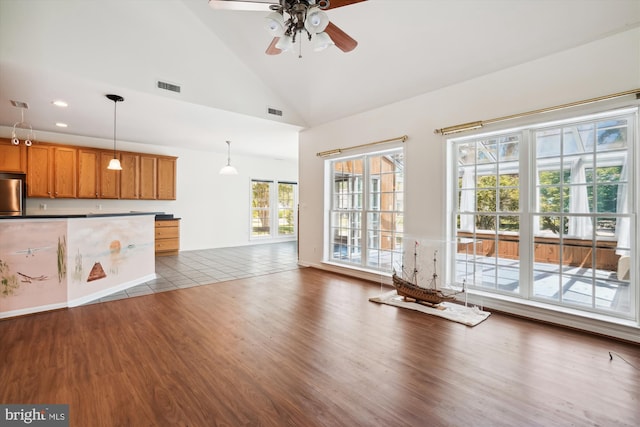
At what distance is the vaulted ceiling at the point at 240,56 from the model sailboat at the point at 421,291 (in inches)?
98.7

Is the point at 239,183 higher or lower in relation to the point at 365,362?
higher

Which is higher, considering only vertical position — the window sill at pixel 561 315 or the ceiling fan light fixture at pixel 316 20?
the ceiling fan light fixture at pixel 316 20

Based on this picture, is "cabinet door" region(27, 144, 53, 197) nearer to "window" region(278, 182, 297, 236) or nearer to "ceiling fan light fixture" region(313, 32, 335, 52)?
"window" region(278, 182, 297, 236)

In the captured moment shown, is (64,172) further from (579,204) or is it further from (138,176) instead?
(579,204)

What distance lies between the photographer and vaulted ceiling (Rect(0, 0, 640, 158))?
299 cm

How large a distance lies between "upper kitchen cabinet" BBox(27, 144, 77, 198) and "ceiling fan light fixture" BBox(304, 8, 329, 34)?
21.0 feet

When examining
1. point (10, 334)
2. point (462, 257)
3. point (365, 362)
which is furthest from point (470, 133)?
point (10, 334)

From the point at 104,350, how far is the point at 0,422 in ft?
2.67

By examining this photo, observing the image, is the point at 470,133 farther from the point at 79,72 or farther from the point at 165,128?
the point at 165,128

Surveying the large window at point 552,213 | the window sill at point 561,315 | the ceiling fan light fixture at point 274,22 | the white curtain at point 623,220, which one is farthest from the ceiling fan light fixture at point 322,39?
the window sill at point 561,315

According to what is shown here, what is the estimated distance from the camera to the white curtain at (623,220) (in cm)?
279

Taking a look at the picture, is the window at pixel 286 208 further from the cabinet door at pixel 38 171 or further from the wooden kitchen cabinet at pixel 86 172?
the cabinet door at pixel 38 171

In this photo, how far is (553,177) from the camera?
3221 millimetres

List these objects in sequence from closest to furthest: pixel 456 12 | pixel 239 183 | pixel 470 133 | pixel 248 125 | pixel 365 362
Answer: pixel 365 362
pixel 456 12
pixel 470 133
pixel 248 125
pixel 239 183
